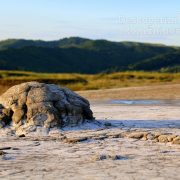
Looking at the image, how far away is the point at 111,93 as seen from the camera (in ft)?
93.3

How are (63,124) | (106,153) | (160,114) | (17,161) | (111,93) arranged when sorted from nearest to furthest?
1. (17,161)
2. (106,153)
3. (63,124)
4. (160,114)
5. (111,93)

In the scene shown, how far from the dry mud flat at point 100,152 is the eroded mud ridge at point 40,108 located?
1.48ft

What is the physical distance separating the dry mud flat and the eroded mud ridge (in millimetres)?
452

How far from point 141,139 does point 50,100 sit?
3.15 meters

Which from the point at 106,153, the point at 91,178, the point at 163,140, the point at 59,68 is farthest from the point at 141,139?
the point at 59,68

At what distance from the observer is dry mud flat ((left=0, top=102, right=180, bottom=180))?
8.62 meters

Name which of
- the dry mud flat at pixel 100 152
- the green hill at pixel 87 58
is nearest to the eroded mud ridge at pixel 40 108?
the dry mud flat at pixel 100 152

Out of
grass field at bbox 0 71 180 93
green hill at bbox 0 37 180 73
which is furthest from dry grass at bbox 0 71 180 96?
green hill at bbox 0 37 180 73

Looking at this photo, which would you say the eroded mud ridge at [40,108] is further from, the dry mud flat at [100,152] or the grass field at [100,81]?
the grass field at [100,81]

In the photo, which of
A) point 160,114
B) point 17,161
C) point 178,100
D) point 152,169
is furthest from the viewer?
point 178,100

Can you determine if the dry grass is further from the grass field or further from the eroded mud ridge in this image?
the eroded mud ridge

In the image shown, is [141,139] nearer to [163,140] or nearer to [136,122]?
[163,140]

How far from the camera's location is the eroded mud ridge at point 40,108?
1370cm

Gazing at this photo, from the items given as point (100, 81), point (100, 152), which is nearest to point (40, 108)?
point (100, 152)
